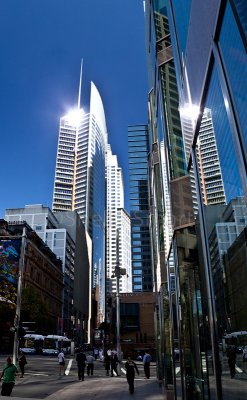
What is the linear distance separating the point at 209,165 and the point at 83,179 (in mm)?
175934

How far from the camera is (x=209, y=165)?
4211mm

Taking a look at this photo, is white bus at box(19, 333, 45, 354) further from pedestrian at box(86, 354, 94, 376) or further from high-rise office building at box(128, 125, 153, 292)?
high-rise office building at box(128, 125, 153, 292)

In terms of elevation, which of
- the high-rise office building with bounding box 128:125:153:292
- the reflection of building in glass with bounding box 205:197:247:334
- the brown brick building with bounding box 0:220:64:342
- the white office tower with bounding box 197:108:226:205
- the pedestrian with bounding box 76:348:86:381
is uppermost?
the high-rise office building with bounding box 128:125:153:292

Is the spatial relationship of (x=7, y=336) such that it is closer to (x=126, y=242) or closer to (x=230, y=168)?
(x=230, y=168)

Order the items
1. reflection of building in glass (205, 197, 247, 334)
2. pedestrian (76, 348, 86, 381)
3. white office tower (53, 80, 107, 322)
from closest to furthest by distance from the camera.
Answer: reflection of building in glass (205, 197, 247, 334) → pedestrian (76, 348, 86, 381) → white office tower (53, 80, 107, 322)

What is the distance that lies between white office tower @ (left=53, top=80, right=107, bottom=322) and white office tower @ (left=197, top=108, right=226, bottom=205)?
16491 cm

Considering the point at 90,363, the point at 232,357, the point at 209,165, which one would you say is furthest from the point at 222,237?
the point at 90,363

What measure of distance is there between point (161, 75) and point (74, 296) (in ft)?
393

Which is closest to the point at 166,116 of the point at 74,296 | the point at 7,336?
the point at 7,336

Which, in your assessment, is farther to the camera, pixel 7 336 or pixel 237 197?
pixel 7 336

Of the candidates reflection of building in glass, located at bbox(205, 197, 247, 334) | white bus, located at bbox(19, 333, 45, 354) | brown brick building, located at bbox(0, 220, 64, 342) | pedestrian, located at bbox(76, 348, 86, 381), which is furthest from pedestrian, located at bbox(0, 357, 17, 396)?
brown brick building, located at bbox(0, 220, 64, 342)

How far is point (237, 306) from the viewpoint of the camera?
10.6 ft

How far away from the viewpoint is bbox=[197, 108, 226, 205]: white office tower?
3843 mm

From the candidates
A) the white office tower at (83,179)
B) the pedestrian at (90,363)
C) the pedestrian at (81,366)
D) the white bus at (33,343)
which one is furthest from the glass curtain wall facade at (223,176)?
the white office tower at (83,179)
